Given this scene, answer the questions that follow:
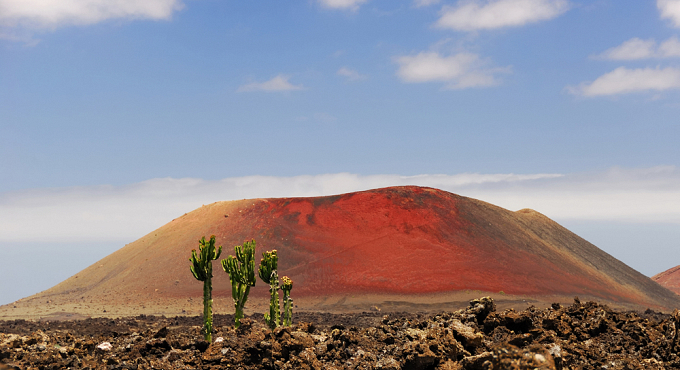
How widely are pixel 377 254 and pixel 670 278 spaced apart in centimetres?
7603

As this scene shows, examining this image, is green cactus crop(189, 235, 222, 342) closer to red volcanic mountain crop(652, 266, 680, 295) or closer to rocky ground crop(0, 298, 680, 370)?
rocky ground crop(0, 298, 680, 370)

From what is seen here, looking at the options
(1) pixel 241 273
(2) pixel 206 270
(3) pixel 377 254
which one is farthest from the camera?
(3) pixel 377 254

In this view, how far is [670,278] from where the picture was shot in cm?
10594

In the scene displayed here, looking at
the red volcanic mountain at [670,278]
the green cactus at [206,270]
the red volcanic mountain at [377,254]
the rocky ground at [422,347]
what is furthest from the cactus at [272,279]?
the red volcanic mountain at [670,278]

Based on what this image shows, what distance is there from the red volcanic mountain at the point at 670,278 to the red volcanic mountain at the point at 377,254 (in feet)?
101

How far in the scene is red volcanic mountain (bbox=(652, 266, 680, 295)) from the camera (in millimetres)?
99550

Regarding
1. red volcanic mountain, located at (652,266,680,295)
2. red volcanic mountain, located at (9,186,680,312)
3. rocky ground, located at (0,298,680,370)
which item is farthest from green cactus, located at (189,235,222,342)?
red volcanic mountain, located at (652,266,680,295)

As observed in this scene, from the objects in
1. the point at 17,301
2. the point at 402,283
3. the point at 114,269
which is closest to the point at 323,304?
the point at 402,283

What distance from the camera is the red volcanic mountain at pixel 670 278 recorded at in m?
99.6

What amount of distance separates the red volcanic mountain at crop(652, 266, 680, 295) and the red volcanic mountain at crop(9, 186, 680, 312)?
30.8 m

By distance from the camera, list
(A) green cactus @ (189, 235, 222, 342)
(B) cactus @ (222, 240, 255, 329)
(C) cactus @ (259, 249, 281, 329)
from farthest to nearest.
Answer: (B) cactus @ (222, 240, 255, 329) < (C) cactus @ (259, 249, 281, 329) < (A) green cactus @ (189, 235, 222, 342)

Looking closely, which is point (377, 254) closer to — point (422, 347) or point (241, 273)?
point (241, 273)

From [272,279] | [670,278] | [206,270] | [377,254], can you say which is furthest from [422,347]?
[670,278]

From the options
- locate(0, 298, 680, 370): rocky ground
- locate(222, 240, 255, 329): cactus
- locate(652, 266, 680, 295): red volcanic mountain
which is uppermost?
locate(222, 240, 255, 329): cactus
